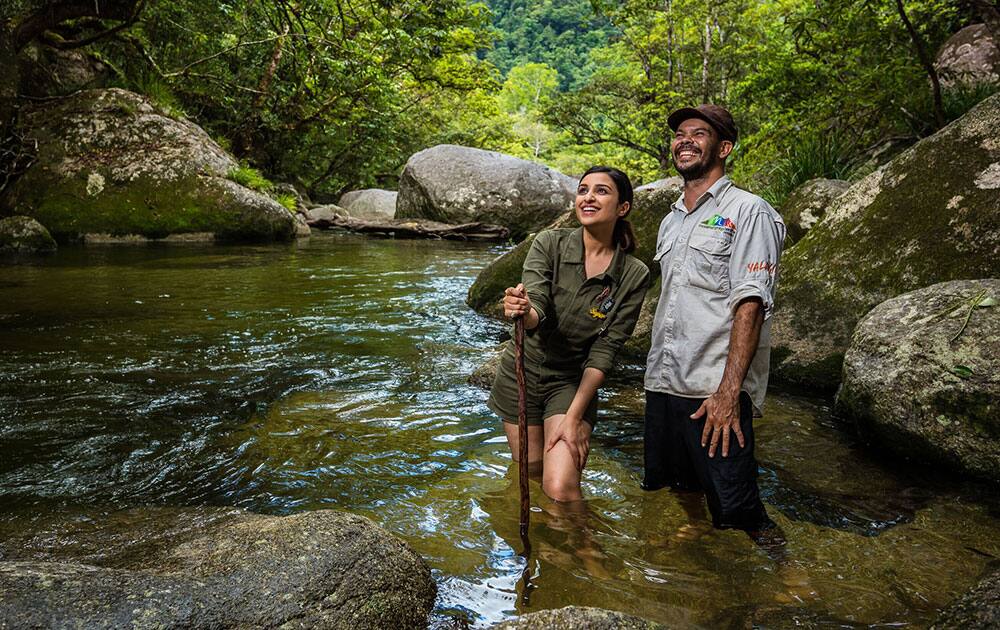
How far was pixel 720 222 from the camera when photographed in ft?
10.6

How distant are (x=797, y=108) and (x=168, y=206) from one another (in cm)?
1361

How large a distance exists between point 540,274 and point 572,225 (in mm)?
5617

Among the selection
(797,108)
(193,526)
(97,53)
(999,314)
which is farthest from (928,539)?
(97,53)

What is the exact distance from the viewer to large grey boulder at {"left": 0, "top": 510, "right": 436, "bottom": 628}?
214 cm

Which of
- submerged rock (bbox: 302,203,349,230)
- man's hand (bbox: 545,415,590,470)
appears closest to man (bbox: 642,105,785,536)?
man's hand (bbox: 545,415,590,470)

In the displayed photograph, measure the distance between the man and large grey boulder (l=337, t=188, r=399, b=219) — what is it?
897 inches

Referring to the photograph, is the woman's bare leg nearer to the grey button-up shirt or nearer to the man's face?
the grey button-up shirt

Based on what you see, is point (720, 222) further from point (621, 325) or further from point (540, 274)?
point (540, 274)

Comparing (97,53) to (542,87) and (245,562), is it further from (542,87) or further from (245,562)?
(542,87)

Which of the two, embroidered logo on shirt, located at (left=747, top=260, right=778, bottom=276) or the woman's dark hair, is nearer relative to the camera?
embroidered logo on shirt, located at (left=747, top=260, right=778, bottom=276)

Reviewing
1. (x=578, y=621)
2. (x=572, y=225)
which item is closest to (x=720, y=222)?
(x=578, y=621)

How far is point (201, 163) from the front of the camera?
16.8 m

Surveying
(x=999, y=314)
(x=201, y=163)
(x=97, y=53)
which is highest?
(x=97, y=53)

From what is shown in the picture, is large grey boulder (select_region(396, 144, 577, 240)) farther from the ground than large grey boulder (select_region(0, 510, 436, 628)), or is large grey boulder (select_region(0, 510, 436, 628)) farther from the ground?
large grey boulder (select_region(396, 144, 577, 240))
